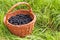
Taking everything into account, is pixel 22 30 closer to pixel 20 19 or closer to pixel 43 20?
pixel 20 19

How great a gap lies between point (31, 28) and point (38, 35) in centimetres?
14

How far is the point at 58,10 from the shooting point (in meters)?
3.14

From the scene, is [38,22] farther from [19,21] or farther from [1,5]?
[1,5]

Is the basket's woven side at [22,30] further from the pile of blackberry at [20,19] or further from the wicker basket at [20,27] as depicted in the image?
the pile of blackberry at [20,19]

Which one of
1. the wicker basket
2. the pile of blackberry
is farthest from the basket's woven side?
the pile of blackberry

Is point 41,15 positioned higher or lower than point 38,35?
higher

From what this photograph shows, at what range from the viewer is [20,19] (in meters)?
2.91

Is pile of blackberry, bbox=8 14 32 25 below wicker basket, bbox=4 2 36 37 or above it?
above

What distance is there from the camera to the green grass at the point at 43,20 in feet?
9.23

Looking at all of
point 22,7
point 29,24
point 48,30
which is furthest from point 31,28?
point 22,7

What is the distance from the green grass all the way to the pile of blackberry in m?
0.15

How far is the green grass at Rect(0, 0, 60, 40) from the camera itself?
281cm

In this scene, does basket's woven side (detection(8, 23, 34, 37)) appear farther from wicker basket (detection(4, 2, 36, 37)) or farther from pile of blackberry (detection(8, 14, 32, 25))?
pile of blackberry (detection(8, 14, 32, 25))

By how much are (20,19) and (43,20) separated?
37 cm
